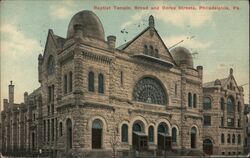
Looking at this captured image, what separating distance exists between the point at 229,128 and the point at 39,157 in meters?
21.7

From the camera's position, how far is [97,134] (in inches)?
1025

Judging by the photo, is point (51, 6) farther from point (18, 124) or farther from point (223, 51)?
point (18, 124)

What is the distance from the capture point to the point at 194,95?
35344 millimetres

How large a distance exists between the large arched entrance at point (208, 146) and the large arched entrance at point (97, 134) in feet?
52.4

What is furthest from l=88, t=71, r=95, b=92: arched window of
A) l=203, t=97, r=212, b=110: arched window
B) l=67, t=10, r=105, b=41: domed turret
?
l=203, t=97, r=212, b=110: arched window

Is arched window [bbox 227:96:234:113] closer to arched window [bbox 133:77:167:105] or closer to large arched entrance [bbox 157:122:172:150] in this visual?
arched window [bbox 133:77:167:105]

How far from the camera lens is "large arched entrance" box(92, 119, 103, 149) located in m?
25.8

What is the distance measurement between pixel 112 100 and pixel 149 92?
487 cm

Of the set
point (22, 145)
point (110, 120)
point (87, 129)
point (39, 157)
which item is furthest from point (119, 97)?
point (22, 145)

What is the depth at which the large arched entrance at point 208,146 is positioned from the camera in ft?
124

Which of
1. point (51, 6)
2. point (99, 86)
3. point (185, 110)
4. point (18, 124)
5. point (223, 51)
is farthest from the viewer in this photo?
point (18, 124)

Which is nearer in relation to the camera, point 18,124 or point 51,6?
point 51,6

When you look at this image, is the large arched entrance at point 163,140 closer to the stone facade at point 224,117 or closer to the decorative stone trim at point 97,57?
the decorative stone trim at point 97,57

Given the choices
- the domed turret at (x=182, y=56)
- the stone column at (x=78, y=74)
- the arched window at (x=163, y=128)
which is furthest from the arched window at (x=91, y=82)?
the domed turret at (x=182, y=56)
